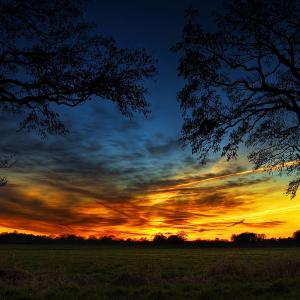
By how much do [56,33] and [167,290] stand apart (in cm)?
1069

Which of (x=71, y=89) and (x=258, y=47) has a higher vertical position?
(x=258, y=47)

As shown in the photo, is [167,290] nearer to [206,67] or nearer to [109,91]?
[109,91]

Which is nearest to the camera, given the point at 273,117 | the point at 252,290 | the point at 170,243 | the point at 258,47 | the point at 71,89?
the point at 252,290

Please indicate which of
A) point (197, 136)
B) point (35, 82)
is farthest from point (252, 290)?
point (35, 82)

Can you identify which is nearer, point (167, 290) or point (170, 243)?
point (167, 290)

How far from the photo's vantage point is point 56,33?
1814 cm

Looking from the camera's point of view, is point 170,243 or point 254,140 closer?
point 254,140

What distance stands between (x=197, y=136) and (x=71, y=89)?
21.9ft

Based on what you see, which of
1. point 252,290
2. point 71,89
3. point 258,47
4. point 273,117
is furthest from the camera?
point 273,117

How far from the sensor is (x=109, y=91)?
18172mm

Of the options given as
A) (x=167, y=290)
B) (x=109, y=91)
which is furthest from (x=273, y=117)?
(x=167, y=290)

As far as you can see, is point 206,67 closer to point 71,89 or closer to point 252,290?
point 71,89

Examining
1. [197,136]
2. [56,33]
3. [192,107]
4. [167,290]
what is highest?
[56,33]

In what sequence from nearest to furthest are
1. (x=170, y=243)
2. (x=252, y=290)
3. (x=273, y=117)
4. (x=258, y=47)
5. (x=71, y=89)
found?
(x=252, y=290) → (x=71, y=89) → (x=258, y=47) → (x=273, y=117) → (x=170, y=243)
